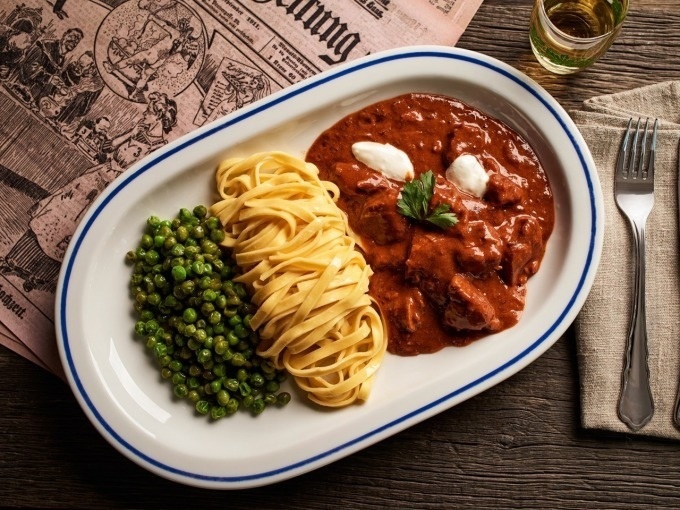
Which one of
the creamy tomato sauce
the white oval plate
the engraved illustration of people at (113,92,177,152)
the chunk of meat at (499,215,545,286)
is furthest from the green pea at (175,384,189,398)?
the chunk of meat at (499,215,545,286)

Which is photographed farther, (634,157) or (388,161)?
(634,157)

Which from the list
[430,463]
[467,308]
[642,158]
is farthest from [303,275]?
[642,158]

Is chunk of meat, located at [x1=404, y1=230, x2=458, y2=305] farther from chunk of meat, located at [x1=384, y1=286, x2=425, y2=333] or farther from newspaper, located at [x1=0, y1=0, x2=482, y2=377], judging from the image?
newspaper, located at [x1=0, y1=0, x2=482, y2=377]

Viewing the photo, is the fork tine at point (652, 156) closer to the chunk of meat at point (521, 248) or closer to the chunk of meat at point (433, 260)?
the chunk of meat at point (521, 248)

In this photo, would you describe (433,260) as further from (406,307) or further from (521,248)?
(521,248)

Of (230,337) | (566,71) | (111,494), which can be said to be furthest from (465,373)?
(111,494)

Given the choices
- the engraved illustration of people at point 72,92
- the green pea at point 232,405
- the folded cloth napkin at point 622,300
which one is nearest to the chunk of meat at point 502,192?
the folded cloth napkin at point 622,300
